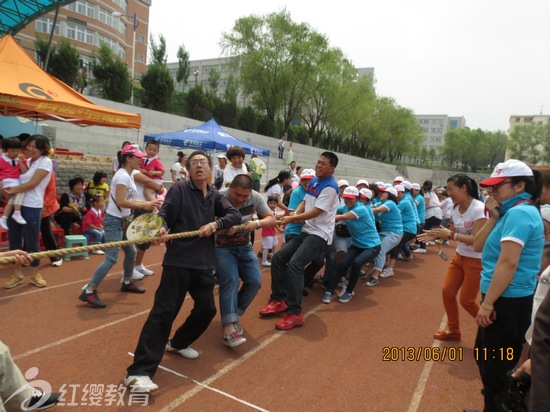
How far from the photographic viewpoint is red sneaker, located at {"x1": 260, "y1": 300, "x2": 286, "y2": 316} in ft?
14.9

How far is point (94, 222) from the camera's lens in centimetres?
709

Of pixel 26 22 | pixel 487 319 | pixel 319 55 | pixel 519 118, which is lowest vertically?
Result: pixel 487 319

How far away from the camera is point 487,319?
248 centimetres

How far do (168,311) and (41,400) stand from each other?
40.1 inches

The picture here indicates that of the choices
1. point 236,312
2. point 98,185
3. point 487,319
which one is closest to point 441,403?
point 487,319

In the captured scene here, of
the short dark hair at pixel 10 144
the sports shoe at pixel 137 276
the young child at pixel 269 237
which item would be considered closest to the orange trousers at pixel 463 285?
the young child at pixel 269 237

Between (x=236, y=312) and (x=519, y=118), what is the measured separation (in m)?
129

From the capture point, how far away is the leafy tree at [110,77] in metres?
20.4

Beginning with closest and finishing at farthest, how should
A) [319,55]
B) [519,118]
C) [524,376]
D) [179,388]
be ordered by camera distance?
[524,376], [179,388], [319,55], [519,118]

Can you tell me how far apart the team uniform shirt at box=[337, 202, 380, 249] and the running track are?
36.2 inches

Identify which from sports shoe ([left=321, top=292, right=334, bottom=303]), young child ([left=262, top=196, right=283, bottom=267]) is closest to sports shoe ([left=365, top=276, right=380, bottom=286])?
sports shoe ([left=321, top=292, right=334, bottom=303])

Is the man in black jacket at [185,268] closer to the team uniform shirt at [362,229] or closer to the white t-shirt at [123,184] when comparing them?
the white t-shirt at [123,184]

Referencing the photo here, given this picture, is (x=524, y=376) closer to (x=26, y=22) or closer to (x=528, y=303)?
(x=528, y=303)
